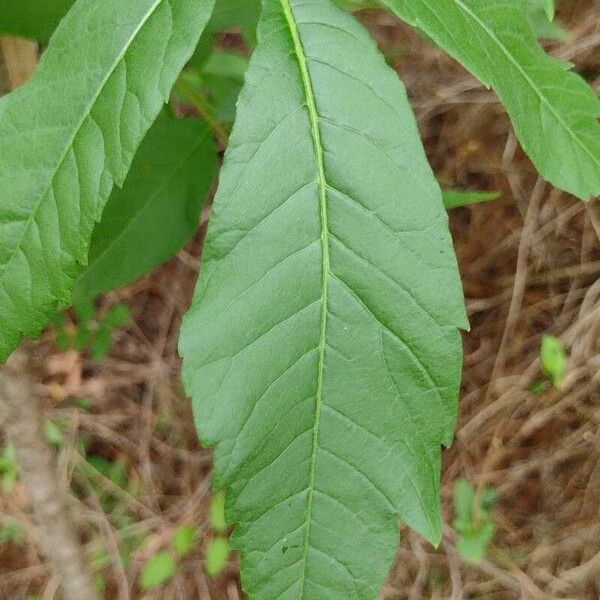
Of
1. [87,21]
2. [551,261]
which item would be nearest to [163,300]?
[551,261]

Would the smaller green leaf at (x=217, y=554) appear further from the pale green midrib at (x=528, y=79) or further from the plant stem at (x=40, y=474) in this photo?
the pale green midrib at (x=528, y=79)

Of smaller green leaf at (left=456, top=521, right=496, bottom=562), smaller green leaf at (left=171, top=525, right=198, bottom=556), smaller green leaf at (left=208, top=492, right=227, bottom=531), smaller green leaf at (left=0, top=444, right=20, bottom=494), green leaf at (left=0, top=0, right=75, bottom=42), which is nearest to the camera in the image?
green leaf at (left=0, top=0, right=75, bottom=42)

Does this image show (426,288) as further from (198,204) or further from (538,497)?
(538,497)

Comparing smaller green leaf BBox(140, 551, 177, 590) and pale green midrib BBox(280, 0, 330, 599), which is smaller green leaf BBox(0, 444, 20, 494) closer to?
smaller green leaf BBox(140, 551, 177, 590)

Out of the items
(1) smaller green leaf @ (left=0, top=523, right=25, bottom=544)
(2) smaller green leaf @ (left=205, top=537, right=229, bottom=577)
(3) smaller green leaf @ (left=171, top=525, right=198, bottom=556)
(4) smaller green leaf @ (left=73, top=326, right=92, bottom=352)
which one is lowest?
(1) smaller green leaf @ (left=0, top=523, right=25, bottom=544)

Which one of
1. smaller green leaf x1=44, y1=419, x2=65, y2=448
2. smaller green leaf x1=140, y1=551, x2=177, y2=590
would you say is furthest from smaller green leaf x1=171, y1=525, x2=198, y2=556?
smaller green leaf x1=44, y1=419, x2=65, y2=448

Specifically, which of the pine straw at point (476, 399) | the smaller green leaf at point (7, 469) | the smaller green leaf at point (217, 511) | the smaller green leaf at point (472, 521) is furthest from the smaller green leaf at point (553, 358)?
the smaller green leaf at point (7, 469)
